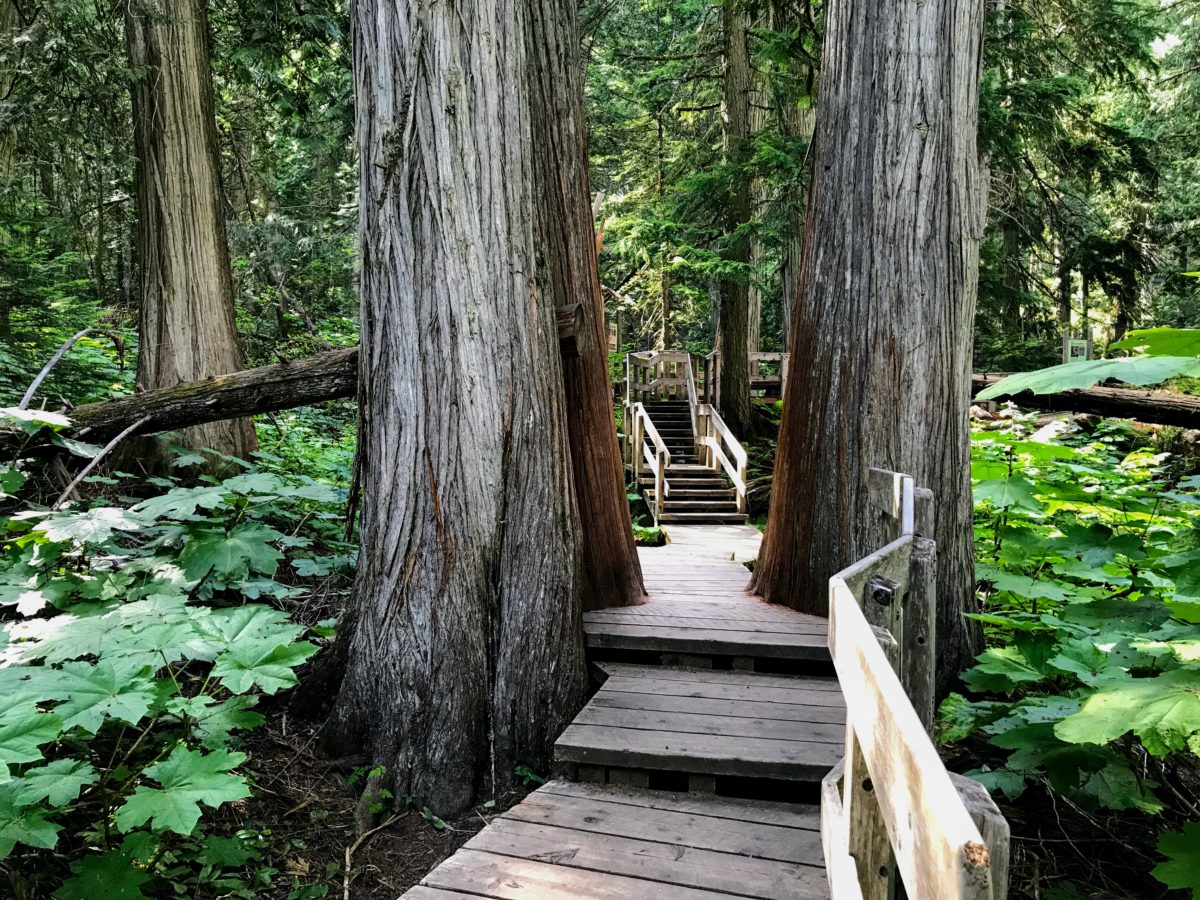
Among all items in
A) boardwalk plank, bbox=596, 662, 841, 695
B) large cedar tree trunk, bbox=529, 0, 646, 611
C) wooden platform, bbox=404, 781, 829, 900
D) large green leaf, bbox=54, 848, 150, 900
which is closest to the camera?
large green leaf, bbox=54, 848, 150, 900

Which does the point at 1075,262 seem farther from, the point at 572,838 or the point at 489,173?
the point at 572,838

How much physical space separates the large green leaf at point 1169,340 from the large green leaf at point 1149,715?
861 millimetres

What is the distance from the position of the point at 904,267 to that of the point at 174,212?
5.57 m

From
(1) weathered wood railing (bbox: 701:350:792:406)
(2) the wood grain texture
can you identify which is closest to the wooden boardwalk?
(2) the wood grain texture

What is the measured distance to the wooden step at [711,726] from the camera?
3.11m

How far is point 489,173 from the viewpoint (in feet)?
11.6

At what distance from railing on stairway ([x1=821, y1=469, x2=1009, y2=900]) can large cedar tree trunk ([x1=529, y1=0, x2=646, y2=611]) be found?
2.03m

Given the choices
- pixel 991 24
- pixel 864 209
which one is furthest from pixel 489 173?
pixel 991 24

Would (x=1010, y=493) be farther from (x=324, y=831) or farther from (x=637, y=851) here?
(x=324, y=831)

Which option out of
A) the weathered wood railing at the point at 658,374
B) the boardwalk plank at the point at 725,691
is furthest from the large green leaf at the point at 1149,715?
the weathered wood railing at the point at 658,374

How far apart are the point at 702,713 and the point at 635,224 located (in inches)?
373

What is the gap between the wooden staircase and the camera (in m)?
11.9

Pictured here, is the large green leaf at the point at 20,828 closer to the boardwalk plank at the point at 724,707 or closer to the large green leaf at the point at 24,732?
the large green leaf at the point at 24,732

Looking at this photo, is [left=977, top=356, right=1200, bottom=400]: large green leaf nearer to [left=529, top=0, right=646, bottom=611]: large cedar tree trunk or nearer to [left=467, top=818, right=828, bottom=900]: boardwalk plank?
[left=467, top=818, right=828, bottom=900]: boardwalk plank
